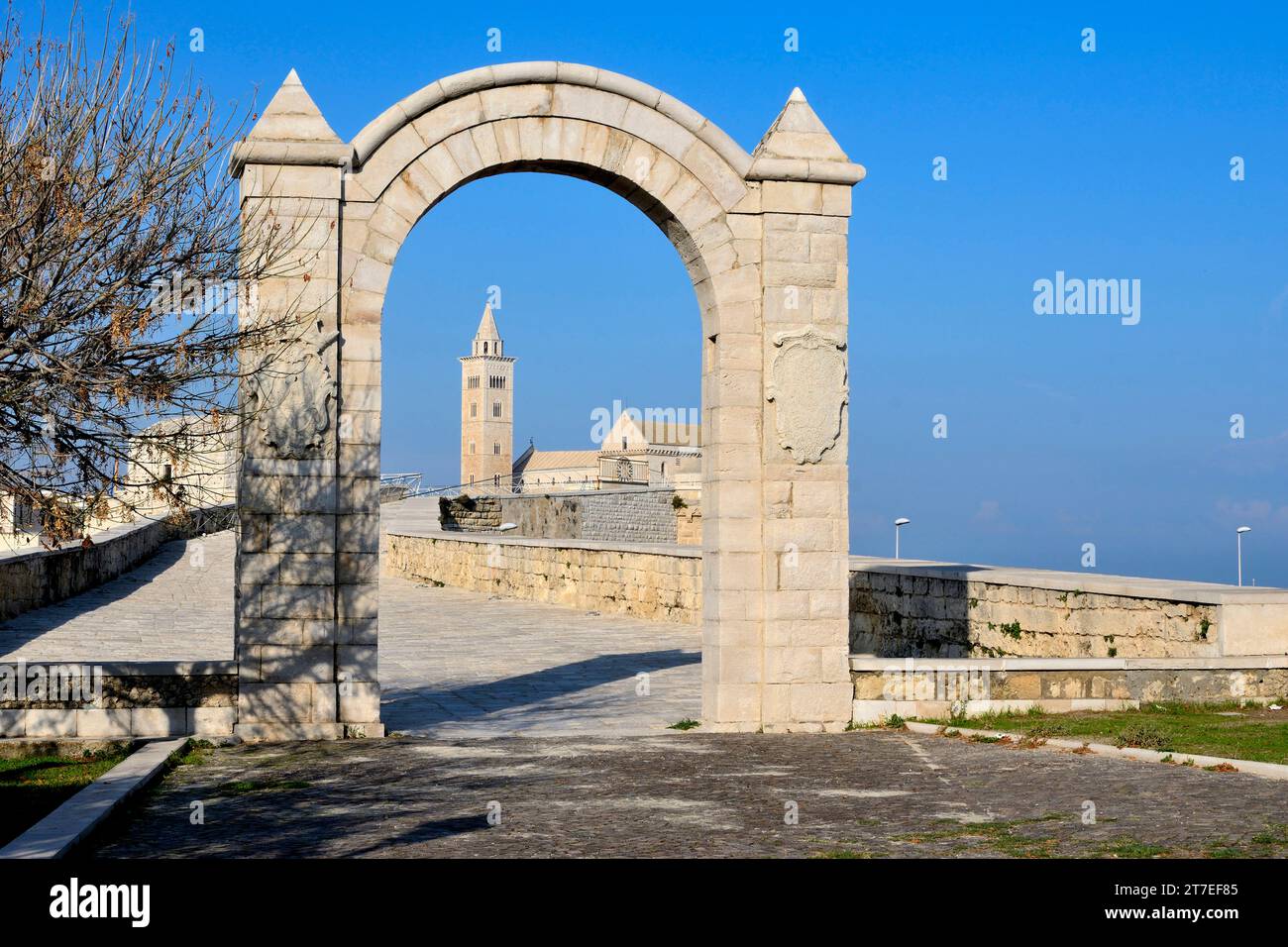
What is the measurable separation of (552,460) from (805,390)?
123309 mm

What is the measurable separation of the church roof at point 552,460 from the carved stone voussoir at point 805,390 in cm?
11163

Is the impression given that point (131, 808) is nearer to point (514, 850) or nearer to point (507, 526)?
point (514, 850)

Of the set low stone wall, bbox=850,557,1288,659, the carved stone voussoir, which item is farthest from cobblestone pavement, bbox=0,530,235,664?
low stone wall, bbox=850,557,1288,659

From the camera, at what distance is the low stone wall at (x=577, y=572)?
21172 millimetres

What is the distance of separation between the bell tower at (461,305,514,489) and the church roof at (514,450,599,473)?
212cm

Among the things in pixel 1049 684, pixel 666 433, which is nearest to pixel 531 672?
pixel 1049 684

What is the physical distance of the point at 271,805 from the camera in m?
→ 7.67

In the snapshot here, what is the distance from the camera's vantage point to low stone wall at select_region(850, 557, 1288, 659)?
11547mm

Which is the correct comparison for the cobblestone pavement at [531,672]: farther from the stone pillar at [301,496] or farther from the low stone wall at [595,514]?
the low stone wall at [595,514]

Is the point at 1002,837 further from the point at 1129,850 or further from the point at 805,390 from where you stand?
the point at 805,390

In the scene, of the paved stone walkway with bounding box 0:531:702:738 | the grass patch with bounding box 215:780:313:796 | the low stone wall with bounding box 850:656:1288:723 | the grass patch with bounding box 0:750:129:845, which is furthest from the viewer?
the paved stone walkway with bounding box 0:531:702:738

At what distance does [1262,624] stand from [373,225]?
820cm

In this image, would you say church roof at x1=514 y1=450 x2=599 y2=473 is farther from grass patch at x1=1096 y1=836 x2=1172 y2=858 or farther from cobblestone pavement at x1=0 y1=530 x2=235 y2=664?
grass patch at x1=1096 y1=836 x2=1172 y2=858

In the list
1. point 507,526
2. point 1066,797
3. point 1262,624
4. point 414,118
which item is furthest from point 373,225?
point 507,526
